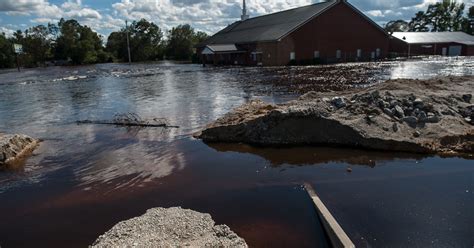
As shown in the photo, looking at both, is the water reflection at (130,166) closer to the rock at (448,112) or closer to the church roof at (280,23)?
the rock at (448,112)

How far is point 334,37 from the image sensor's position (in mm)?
52062

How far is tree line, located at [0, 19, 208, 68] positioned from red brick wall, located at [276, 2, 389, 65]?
35.1m

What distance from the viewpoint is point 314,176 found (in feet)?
31.6

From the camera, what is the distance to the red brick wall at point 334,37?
49219 mm

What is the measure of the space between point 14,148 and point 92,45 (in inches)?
3353

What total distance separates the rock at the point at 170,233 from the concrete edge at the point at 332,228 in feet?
4.85

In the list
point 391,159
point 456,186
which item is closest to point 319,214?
point 456,186

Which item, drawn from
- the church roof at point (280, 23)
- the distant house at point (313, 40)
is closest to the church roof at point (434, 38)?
the distant house at point (313, 40)

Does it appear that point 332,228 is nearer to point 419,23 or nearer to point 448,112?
point 448,112

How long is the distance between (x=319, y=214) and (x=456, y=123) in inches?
284

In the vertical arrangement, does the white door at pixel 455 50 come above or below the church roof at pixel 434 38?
below

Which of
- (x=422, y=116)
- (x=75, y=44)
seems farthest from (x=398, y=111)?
(x=75, y=44)

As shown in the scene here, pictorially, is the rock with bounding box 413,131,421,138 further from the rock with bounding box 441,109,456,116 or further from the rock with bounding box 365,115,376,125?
the rock with bounding box 441,109,456,116

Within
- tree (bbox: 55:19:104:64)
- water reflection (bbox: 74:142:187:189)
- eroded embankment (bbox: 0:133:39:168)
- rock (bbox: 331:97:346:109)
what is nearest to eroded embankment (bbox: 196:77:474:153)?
rock (bbox: 331:97:346:109)
